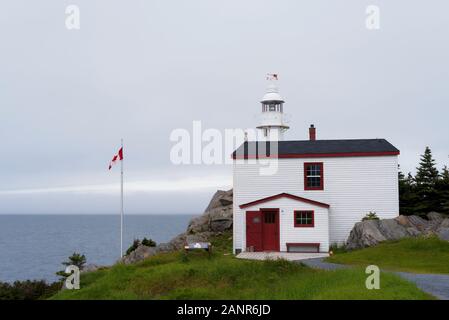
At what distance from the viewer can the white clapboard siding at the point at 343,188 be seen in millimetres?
29266

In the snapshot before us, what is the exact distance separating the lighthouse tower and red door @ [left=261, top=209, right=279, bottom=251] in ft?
36.8

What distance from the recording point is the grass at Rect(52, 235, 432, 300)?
43.0 ft

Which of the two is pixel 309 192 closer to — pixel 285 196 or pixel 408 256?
pixel 285 196

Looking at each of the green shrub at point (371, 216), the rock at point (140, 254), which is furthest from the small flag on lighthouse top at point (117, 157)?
the green shrub at point (371, 216)

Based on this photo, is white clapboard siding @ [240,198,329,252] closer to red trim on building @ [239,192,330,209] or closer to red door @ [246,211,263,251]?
red trim on building @ [239,192,330,209]

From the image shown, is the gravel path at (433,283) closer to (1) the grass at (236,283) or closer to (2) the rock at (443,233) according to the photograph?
(1) the grass at (236,283)

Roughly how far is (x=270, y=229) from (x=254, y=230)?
936mm

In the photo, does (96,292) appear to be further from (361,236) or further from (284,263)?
(361,236)

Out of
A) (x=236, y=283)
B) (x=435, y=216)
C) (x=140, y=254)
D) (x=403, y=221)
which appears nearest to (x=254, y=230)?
(x=140, y=254)

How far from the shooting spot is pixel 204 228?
3497cm

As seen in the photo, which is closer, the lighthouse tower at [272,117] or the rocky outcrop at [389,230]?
the rocky outcrop at [389,230]

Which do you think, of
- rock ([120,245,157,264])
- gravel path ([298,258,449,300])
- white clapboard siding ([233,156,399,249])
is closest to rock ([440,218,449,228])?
white clapboard siding ([233,156,399,249])

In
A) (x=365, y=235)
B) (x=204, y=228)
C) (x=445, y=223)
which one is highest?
(x=445, y=223)

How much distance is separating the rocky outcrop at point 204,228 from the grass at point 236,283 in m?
11.5
